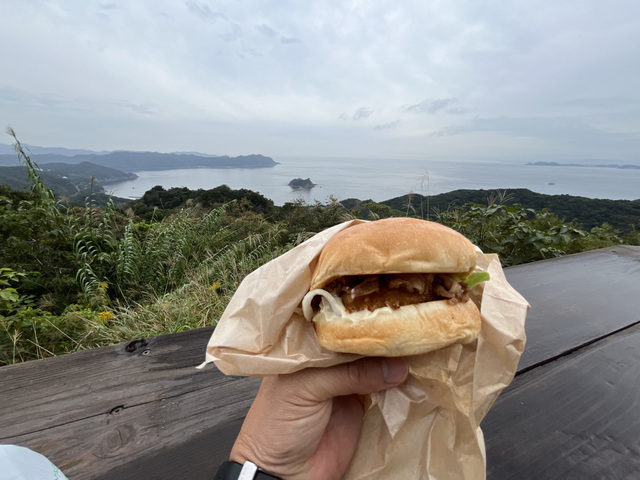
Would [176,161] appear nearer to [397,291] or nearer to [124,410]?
[124,410]

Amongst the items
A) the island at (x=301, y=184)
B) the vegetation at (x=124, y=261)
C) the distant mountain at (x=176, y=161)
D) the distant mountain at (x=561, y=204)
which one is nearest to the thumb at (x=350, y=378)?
the vegetation at (x=124, y=261)

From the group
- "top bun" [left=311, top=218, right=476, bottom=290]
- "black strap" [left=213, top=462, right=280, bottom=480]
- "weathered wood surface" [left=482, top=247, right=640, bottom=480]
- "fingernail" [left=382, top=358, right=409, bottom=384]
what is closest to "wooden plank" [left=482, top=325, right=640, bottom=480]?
"weathered wood surface" [left=482, top=247, right=640, bottom=480]

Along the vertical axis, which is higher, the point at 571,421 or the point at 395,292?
the point at 395,292

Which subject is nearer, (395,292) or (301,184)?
(395,292)

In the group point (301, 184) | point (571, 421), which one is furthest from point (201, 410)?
point (301, 184)

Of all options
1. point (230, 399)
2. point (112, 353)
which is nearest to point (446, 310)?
point (230, 399)

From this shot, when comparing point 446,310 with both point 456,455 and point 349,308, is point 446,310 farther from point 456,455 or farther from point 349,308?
point 456,455


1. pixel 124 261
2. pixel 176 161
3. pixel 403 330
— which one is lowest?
pixel 124 261
